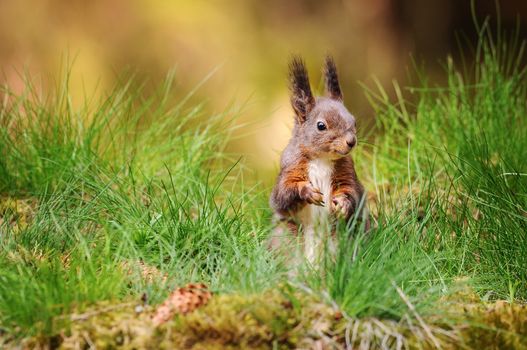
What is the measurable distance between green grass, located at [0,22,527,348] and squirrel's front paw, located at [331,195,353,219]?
0.10 meters

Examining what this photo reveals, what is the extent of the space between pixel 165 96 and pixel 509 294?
2.28 m

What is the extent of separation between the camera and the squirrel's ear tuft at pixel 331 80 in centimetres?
338

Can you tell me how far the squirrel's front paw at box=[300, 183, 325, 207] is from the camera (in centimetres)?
307

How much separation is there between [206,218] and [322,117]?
0.63m

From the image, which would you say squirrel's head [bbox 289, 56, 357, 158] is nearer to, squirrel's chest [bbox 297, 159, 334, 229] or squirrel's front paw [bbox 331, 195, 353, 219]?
squirrel's chest [bbox 297, 159, 334, 229]

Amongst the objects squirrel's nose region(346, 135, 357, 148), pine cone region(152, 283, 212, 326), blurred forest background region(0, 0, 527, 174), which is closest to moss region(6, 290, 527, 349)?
pine cone region(152, 283, 212, 326)

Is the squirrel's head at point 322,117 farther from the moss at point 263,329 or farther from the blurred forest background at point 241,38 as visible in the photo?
the blurred forest background at point 241,38

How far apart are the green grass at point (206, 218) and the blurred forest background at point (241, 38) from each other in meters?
2.84

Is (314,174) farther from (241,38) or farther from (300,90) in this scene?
(241,38)

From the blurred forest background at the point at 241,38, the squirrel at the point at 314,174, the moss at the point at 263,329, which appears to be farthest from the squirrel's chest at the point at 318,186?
the blurred forest background at the point at 241,38

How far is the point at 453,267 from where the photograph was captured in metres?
3.36

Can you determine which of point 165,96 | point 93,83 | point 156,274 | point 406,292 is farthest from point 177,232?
point 93,83

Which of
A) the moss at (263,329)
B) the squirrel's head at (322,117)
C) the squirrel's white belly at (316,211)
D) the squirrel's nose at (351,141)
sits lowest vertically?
the moss at (263,329)

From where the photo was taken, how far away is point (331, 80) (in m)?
3.41
